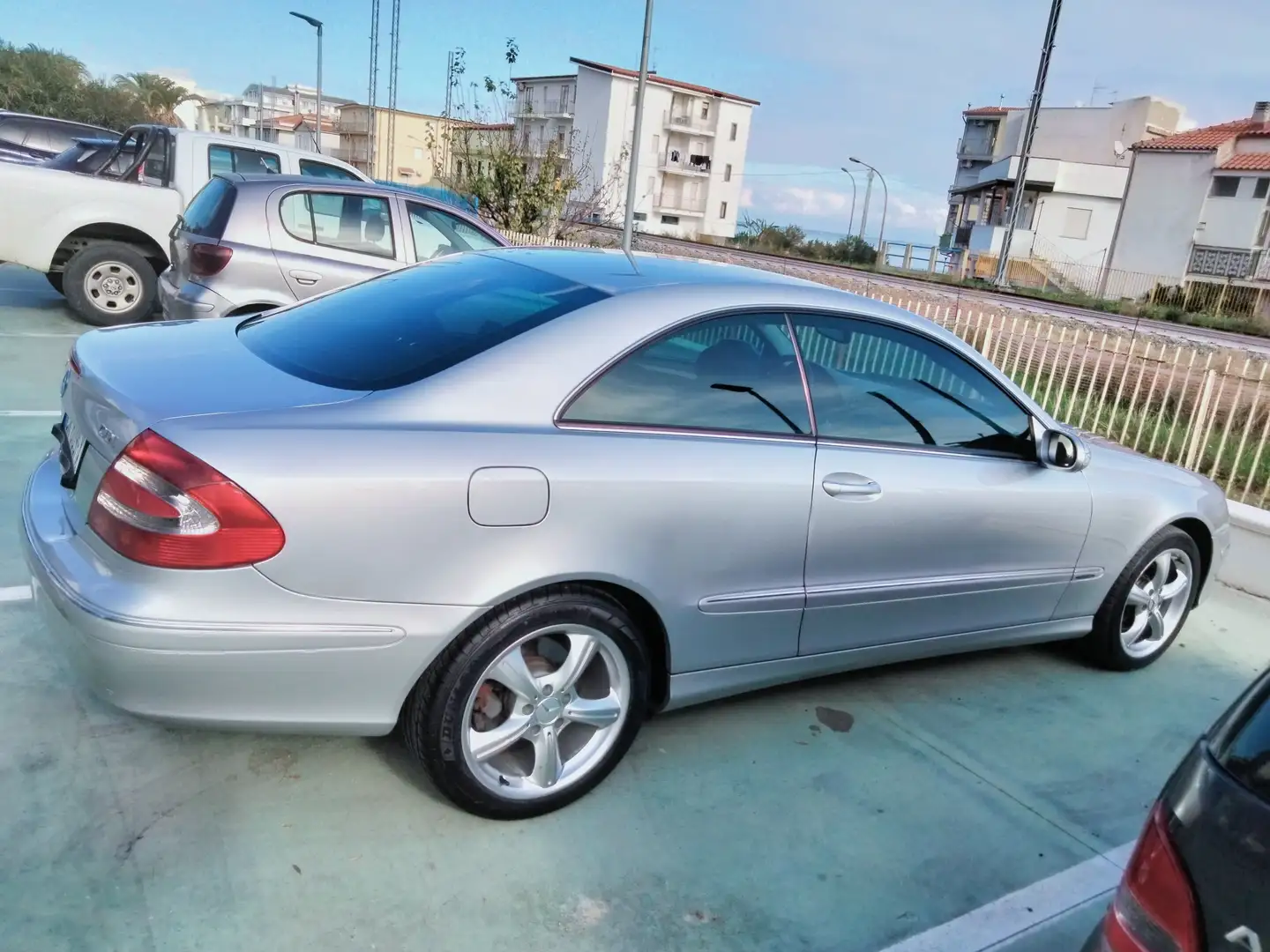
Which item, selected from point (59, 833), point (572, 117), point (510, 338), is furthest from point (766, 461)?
point (572, 117)

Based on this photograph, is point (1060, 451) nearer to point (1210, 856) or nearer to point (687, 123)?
point (1210, 856)

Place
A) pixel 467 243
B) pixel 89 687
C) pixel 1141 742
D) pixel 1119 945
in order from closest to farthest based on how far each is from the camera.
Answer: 1. pixel 1119 945
2. pixel 89 687
3. pixel 1141 742
4. pixel 467 243

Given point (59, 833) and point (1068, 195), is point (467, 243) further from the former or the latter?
point (1068, 195)

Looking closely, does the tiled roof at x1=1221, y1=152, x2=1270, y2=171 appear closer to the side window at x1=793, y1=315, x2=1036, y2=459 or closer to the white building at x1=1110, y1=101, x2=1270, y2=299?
the white building at x1=1110, y1=101, x2=1270, y2=299

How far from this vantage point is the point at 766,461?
2857 millimetres

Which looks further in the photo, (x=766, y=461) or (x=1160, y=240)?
(x=1160, y=240)

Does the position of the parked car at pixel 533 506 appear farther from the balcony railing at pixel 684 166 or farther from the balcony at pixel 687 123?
the balcony at pixel 687 123

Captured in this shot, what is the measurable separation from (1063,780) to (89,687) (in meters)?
3.04

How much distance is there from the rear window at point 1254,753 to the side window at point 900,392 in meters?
1.68

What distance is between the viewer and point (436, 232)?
24.1 ft

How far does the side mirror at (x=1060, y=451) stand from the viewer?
349cm

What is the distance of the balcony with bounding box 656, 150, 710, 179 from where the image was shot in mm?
69188

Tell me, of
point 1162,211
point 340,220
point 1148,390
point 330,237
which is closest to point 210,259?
point 330,237

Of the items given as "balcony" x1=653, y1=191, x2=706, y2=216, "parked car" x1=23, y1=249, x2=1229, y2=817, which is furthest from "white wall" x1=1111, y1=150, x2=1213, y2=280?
"parked car" x1=23, y1=249, x2=1229, y2=817
